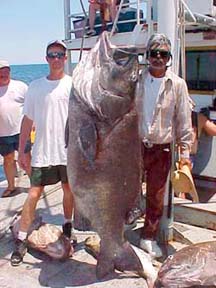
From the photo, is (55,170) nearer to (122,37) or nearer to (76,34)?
(122,37)

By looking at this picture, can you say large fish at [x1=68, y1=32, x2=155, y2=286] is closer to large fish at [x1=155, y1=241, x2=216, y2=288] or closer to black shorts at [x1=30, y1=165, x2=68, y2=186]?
large fish at [x1=155, y1=241, x2=216, y2=288]

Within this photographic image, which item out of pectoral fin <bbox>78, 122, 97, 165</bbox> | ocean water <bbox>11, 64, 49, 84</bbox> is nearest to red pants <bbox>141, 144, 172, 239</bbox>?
pectoral fin <bbox>78, 122, 97, 165</bbox>

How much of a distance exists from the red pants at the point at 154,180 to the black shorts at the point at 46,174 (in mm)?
746

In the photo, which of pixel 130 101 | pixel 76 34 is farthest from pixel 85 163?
pixel 76 34

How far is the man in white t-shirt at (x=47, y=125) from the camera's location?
3875 millimetres

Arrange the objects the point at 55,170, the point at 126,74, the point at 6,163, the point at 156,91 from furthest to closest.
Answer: the point at 6,163
the point at 55,170
the point at 156,91
the point at 126,74

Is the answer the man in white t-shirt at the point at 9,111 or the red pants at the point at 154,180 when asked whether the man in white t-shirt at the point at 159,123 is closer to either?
the red pants at the point at 154,180

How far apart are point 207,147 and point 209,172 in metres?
0.37

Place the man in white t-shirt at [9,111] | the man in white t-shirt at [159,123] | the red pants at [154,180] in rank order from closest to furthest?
the man in white t-shirt at [159,123]
the red pants at [154,180]
the man in white t-shirt at [9,111]

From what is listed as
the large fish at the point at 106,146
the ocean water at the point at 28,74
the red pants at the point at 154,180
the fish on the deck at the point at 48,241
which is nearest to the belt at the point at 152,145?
the red pants at the point at 154,180

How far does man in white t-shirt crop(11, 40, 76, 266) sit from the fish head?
97cm

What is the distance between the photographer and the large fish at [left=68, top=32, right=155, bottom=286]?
296 cm

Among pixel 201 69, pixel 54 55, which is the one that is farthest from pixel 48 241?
pixel 201 69

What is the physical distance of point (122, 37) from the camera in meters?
6.48
